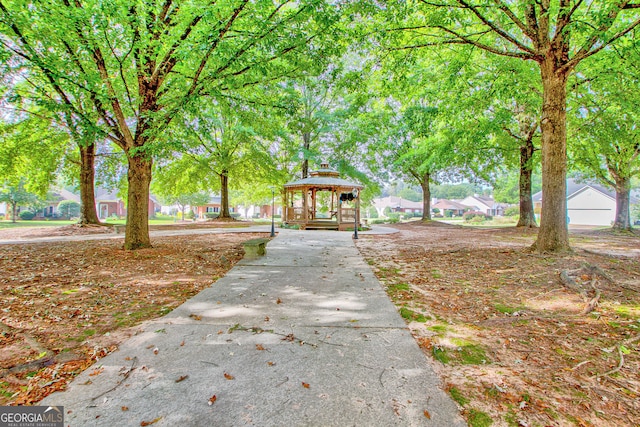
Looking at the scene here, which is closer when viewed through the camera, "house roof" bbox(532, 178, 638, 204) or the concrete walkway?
the concrete walkway

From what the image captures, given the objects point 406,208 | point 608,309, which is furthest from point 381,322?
point 406,208

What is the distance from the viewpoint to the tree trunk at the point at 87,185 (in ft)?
48.5

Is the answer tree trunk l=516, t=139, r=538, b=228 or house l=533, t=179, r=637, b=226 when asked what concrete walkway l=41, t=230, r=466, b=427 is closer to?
tree trunk l=516, t=139, r=538, b=228

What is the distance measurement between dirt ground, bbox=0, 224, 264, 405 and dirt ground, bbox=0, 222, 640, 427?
2cm

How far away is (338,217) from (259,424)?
1562cm

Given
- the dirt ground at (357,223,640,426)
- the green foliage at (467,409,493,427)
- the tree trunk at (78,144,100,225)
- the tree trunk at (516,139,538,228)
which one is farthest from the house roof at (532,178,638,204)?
the tree trunk at (78,144,100,225)

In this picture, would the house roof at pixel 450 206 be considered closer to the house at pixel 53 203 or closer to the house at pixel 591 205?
the house at pixel 591 205

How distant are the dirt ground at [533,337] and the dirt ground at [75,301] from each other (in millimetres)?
3216

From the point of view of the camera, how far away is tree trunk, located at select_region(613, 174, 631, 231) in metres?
16.3

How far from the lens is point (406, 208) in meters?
68.5

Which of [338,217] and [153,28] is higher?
[153,28]

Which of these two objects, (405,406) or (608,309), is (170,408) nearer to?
(405,406)

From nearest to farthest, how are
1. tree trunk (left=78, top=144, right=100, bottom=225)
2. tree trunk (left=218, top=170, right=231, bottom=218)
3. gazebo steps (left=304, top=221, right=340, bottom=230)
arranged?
tree trunk (left=78, top=144, right=100, bottom=225), gazebo steps (left=304, top=221, right=340, bottom=230), tree trunk (left=218, top=170, right=231, bottom=218)

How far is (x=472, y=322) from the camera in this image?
3.50 m
